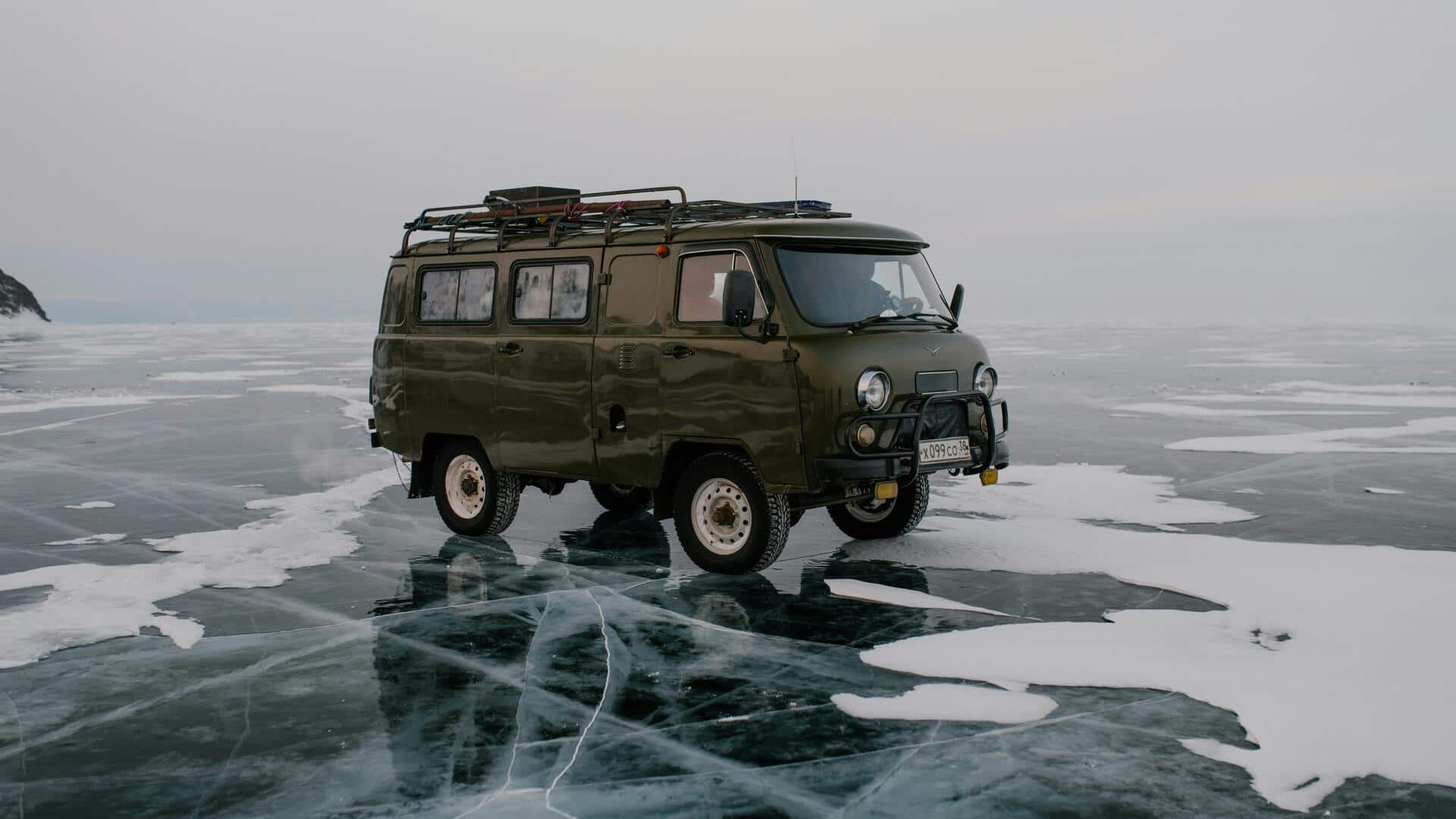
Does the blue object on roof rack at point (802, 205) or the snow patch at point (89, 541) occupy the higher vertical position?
the blue object on roof rack at point (802, 205)

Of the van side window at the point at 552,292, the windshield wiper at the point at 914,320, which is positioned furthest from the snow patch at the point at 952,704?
A: the van side window at the point at 552,292

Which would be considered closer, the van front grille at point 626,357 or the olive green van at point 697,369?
the olive green van at point 697,369

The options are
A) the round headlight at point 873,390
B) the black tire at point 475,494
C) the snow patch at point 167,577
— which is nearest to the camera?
the snow patch at point 167,577

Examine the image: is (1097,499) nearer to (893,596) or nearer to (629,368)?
(893,596)

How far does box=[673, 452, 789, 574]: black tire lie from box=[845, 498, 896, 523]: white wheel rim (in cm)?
171

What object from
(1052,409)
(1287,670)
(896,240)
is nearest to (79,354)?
(1052,409)

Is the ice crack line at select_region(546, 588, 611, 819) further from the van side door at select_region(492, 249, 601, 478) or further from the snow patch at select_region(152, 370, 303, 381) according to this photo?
the snow patch at select_region(152, 370, 303, 381)

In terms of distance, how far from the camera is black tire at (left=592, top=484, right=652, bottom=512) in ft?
42.0

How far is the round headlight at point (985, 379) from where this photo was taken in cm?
976

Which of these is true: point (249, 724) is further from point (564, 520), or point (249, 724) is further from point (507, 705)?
point (564, 520)

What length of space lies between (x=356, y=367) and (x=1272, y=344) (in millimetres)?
37734

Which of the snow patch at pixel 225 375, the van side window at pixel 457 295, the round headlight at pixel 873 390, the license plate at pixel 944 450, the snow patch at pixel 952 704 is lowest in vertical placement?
the snow patch at pixel 225 375

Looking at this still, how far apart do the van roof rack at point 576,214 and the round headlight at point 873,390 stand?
5.76 feet

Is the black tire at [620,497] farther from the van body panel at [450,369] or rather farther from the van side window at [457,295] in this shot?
the van side window at [457,295]
